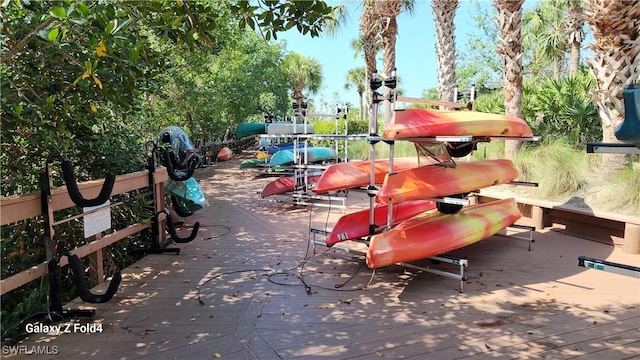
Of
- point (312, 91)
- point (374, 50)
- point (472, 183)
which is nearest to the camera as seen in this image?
point (472, 183)

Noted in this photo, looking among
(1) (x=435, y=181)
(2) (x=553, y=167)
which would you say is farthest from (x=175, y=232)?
(2) (x=553, y=167)

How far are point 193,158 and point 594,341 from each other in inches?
202

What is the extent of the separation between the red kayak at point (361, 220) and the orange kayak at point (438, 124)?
1.24 m

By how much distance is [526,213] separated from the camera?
7.00 meters

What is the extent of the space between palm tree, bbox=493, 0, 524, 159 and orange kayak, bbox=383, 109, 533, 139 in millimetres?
4131

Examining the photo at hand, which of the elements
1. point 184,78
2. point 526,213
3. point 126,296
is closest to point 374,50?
point 184,78

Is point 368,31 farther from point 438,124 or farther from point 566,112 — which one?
point 438,124

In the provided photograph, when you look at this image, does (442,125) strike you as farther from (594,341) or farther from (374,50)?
(374,50)

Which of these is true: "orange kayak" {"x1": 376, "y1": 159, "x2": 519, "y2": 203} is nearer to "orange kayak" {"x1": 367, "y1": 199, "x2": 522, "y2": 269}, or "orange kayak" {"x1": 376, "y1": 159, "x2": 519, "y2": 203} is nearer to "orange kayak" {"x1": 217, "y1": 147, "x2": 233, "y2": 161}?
"orange kayak" {"x1": 367, "y1": 199, "x2": 522, "y2": 269}

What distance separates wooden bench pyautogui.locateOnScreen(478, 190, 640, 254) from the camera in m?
5.16

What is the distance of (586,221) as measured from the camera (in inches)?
235

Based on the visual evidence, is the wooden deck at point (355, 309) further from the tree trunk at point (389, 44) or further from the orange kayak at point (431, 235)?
the tree trunk at point (389, 44)

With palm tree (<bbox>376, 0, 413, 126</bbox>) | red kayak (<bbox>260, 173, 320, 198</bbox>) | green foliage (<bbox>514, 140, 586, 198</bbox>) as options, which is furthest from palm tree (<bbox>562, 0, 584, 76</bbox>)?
red kayak (<bbox>260, 173, 320, 198</bbox>)

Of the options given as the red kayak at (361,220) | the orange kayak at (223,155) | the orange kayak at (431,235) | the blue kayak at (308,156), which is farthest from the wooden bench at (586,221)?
the orange kayak at (223,155)
